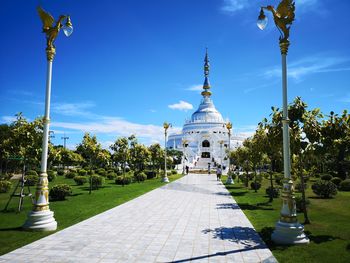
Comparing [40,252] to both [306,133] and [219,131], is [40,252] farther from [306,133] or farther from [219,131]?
[219,131]

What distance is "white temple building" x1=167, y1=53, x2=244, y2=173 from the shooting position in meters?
84.9

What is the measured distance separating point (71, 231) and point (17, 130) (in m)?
5.75

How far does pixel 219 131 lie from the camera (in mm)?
97875

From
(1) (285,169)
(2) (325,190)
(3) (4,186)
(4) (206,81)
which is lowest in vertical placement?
(3) (4,186)

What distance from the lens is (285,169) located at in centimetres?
912

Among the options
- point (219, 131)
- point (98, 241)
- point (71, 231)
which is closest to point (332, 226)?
point (98, 241)

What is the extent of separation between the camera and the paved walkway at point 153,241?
7207 mm

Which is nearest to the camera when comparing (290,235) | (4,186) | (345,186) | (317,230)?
(290,235)

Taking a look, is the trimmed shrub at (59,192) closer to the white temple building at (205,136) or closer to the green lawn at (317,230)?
the green lawn at (317,230)

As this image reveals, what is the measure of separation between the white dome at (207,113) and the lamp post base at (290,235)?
9755 cm

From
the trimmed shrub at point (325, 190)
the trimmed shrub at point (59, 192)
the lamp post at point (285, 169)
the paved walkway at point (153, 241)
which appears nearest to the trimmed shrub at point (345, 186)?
the trimmed shrub at point (325, 190)

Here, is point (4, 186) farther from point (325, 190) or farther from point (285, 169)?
point (325, 190)

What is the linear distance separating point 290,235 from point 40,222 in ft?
26.0

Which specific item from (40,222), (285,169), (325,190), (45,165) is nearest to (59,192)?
(45,165)
